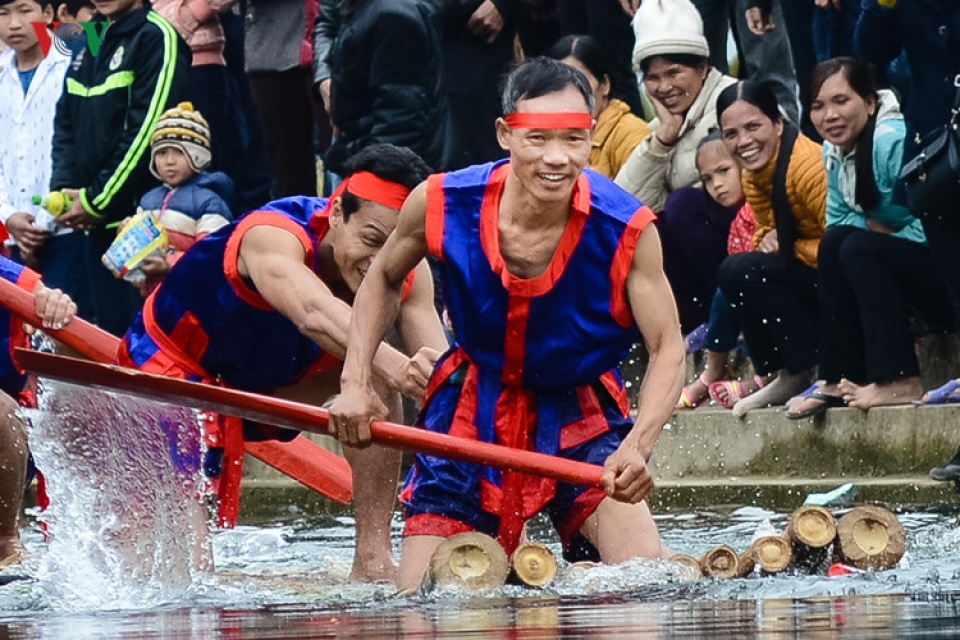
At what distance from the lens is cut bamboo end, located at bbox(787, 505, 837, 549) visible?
265 inches

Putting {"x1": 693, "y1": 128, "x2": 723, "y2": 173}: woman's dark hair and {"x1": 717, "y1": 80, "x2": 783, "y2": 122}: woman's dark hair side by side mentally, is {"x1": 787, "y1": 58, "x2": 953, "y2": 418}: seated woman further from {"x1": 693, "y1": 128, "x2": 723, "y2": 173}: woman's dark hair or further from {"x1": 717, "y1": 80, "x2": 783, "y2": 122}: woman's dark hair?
{"x1": 693, "y1": 128, "x2": 723, "y2": 173}: woman's dark hair

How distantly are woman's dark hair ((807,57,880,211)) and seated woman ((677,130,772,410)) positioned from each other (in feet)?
2.87

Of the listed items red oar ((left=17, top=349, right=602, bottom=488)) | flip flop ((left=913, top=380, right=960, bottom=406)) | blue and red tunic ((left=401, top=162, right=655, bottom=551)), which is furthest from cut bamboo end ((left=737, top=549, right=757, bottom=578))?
flip flop ((left=913, top=380, right=960, bottom=406))

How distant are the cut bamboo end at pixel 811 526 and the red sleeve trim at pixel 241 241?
5.93 ft

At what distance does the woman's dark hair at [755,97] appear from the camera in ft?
32.2

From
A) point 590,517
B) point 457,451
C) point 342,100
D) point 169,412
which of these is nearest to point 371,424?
point 457,451

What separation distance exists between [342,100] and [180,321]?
309 centimetres

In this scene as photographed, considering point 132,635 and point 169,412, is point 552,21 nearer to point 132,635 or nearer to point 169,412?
point 169,412

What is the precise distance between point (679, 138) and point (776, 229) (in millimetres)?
897

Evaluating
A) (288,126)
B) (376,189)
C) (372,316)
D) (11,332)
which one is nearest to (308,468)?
(11,332)

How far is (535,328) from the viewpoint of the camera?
668cm

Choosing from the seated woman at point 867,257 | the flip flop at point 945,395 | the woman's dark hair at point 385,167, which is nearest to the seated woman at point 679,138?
the seated woman at point 867,257

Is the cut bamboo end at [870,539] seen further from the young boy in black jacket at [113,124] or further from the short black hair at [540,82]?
the young boy in black jacket at [113,124]

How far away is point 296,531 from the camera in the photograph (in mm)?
10188
